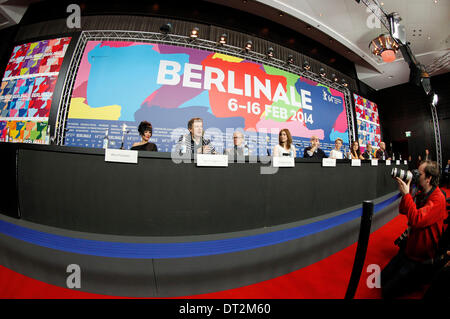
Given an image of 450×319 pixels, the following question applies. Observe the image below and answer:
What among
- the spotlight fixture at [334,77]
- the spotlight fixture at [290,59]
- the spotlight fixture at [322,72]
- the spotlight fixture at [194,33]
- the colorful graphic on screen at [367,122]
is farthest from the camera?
the colorful graphic on screen at [367,122]

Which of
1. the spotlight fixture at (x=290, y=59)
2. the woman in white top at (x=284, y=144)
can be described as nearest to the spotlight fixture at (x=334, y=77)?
the spotlight fixture at (x=290, y=59)

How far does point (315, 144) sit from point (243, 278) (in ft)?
9.04

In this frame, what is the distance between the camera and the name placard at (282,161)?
1298mm

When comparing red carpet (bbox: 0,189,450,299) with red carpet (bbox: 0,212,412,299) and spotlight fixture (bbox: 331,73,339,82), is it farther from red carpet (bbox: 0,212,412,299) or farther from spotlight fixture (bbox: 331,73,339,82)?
spotlight fixture (bbox: 331,73,339,82)

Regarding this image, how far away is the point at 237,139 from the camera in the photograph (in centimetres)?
297

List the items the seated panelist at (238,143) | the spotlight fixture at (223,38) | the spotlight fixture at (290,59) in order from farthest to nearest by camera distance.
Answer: the spotlight fixture at (290,59) < the spotlight fixture at (223,38) < the seated panelist at (238,143)

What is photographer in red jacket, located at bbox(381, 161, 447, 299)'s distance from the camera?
1.02 metres

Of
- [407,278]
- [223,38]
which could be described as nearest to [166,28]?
[223,38]

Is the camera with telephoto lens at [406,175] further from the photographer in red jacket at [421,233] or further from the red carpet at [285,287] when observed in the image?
the red carpet at [285,287]

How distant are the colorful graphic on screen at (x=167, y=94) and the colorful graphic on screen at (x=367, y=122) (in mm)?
3902

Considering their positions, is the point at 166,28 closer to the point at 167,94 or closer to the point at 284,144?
the point at 167,94

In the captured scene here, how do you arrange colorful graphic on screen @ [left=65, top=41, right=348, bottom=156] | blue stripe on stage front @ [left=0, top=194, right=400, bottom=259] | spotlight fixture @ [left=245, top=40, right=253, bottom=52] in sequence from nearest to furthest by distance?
blue stripe on stage front @ [left=0, top=194, right=400, bottom=259]
colorful graphic on screen @ [left=65, top=41, right=348, bottom=156]
spotlight fixture @ [left=245, top=40, right=253, bottom=52]

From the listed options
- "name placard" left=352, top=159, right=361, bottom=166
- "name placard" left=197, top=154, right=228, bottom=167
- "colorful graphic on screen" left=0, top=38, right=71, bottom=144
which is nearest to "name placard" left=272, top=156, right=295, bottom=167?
"name placard" left=197, top=154, right=228, bottom=167

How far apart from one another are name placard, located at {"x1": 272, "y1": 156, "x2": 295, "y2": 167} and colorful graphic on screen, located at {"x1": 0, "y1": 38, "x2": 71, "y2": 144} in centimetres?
499
